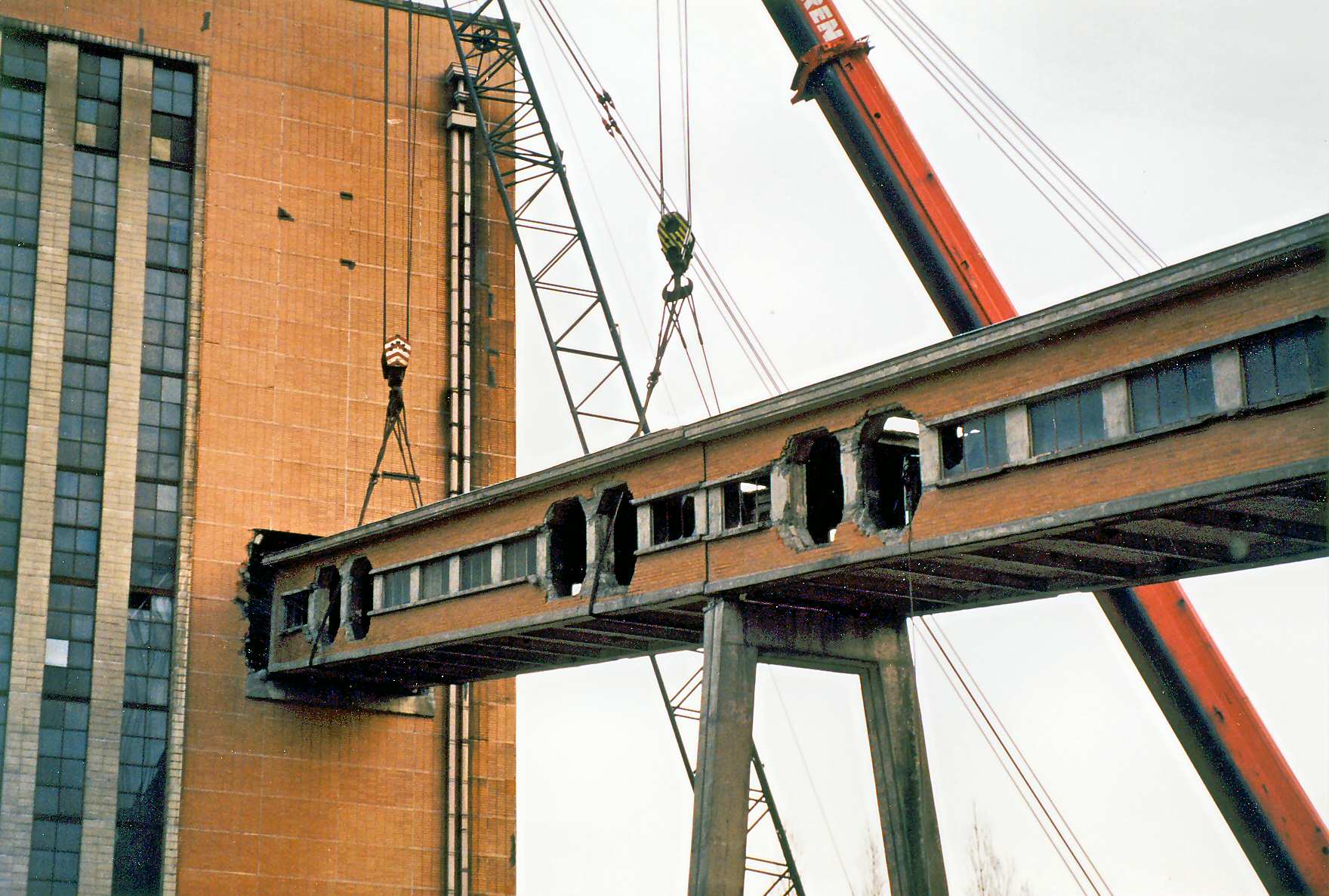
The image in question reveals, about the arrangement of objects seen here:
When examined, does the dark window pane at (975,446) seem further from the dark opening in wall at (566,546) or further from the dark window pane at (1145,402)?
the dark opening in wall at (566,546)

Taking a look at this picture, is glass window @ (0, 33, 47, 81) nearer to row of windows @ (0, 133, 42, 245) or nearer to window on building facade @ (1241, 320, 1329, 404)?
row of windows @ (0, 133, 42, 245)

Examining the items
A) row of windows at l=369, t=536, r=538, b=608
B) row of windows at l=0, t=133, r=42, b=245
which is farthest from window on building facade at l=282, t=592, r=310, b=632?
row of windows at l=0, t=133, r=42, b=245

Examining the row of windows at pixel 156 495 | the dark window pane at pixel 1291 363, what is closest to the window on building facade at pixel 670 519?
the dark window pane at pixel 1291 363

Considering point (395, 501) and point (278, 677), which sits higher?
point (395, 501)

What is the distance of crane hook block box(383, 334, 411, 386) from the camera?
144ft

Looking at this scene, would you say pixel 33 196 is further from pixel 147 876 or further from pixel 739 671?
pixel 739 671

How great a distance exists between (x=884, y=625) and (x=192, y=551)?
18.4 metres

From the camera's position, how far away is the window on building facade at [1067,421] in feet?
79.5

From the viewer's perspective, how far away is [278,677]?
42031mm

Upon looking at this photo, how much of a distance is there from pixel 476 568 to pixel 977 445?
43.1 ft

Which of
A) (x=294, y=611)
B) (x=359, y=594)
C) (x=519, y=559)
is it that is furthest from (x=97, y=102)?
(x=519, y=559)

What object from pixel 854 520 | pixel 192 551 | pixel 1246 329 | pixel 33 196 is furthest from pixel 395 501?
pixel 1246 329

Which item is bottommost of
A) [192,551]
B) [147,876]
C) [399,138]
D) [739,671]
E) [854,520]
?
[147,876]

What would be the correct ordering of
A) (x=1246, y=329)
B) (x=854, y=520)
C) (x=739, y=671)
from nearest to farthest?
1. (x=1246, y=329)
2. (x=854, y=520)
3. (x=739, y=671)
